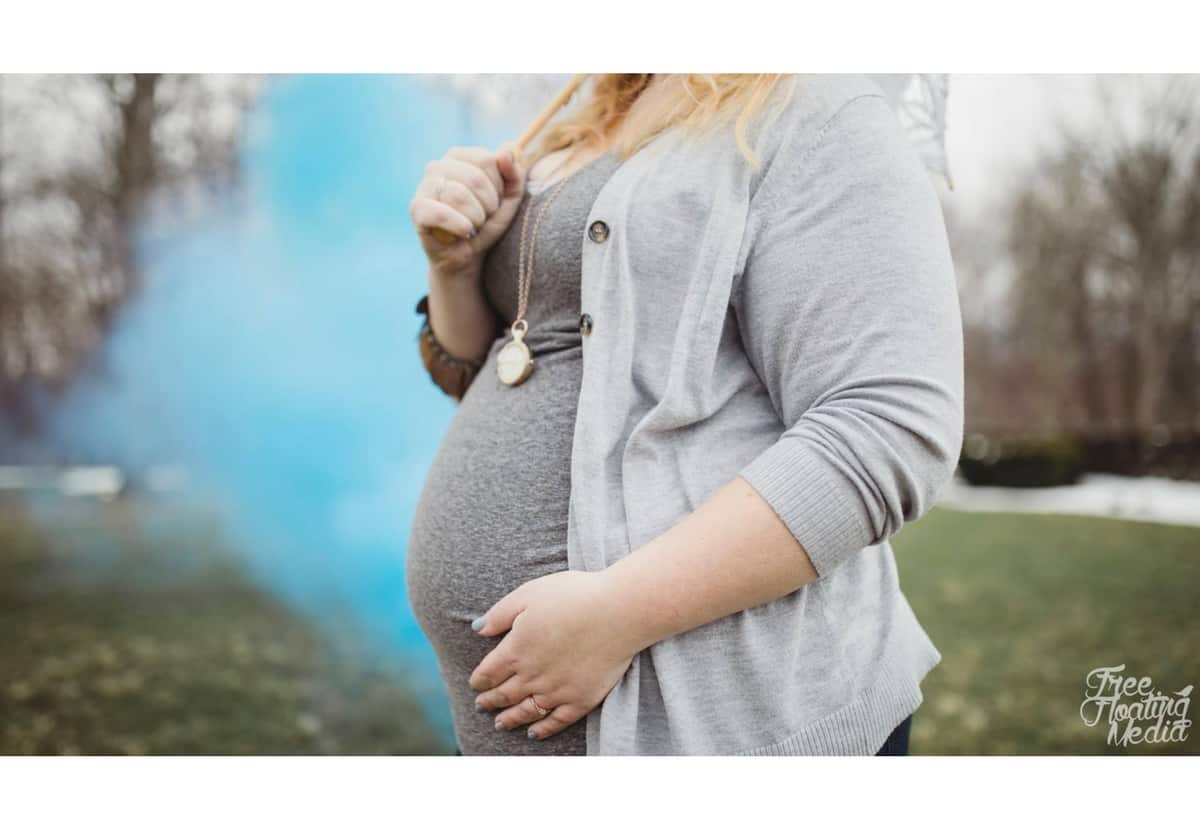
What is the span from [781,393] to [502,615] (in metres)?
Answer: 0.33

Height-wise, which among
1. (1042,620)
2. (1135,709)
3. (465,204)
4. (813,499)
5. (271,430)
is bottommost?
(1042,620)

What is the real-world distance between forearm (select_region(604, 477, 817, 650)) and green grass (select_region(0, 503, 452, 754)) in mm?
1929

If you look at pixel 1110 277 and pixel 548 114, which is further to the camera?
pixel 1110 277

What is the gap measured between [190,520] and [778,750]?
3548mm

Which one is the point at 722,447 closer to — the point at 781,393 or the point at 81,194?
the point at 781,393

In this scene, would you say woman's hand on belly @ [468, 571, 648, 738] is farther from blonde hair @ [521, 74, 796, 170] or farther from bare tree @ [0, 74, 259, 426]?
bare tree @ [0, 74, 259, 426]

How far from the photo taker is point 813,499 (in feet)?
2.24

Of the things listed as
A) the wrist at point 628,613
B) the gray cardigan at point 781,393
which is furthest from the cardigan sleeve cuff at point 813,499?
the wrist at point 628,613

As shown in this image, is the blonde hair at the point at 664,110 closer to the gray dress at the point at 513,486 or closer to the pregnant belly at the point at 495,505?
the gray dress at the point at 513,486

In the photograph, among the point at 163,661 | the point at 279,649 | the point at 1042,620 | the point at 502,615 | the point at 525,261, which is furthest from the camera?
the point at 1042,620

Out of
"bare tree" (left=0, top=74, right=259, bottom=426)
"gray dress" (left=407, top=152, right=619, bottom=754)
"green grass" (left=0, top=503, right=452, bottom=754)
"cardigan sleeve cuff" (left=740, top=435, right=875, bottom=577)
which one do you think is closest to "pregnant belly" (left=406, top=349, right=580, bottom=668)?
"gray dress" (left=407, top=152, right=619, bottom=754)

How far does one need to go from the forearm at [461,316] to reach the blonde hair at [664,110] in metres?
0.19

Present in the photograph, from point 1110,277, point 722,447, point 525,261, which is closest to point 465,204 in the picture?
point 525,261
